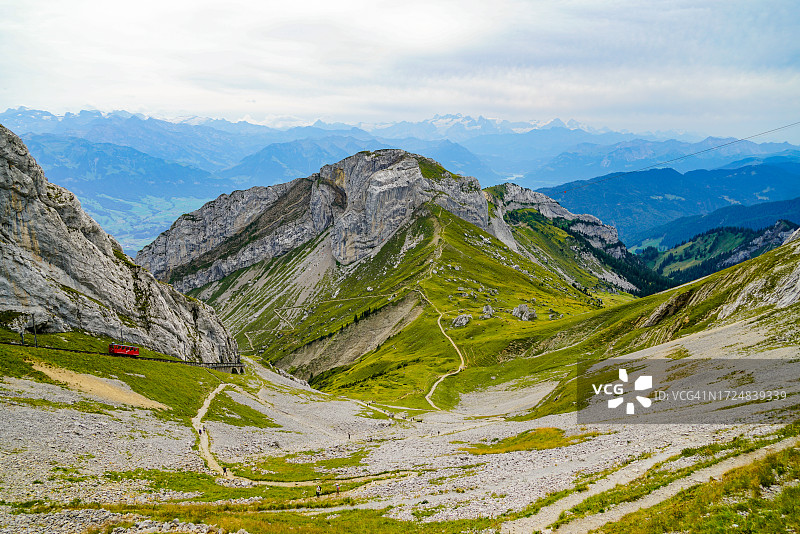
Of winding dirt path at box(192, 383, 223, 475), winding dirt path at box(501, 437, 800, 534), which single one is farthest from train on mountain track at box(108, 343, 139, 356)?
winding dirt path at box(501, 437, 800, 534)

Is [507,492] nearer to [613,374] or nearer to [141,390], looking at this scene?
[613,374]

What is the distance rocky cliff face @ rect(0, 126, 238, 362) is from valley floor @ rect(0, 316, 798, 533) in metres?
29.1

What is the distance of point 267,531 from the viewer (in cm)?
2811

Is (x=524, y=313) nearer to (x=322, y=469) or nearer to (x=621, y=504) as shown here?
(x=322, y=469)

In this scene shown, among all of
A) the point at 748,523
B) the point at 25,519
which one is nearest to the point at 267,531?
the point at 25,519

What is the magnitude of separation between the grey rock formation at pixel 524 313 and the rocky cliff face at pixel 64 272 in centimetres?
11706

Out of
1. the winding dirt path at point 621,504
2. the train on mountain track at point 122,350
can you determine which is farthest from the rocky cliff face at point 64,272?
the winding dirt path at point 621,504

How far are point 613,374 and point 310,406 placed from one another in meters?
60.4

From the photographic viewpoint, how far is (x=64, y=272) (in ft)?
292

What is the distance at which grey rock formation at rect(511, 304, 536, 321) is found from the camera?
170 meters

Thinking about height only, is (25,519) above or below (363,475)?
above

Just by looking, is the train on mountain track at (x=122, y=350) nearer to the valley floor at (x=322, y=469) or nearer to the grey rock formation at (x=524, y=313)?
the valley floor at (x=322, y=469)

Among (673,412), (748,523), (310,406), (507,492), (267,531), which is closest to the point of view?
(748,523)

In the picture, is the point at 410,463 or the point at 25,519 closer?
the point at 25,519
